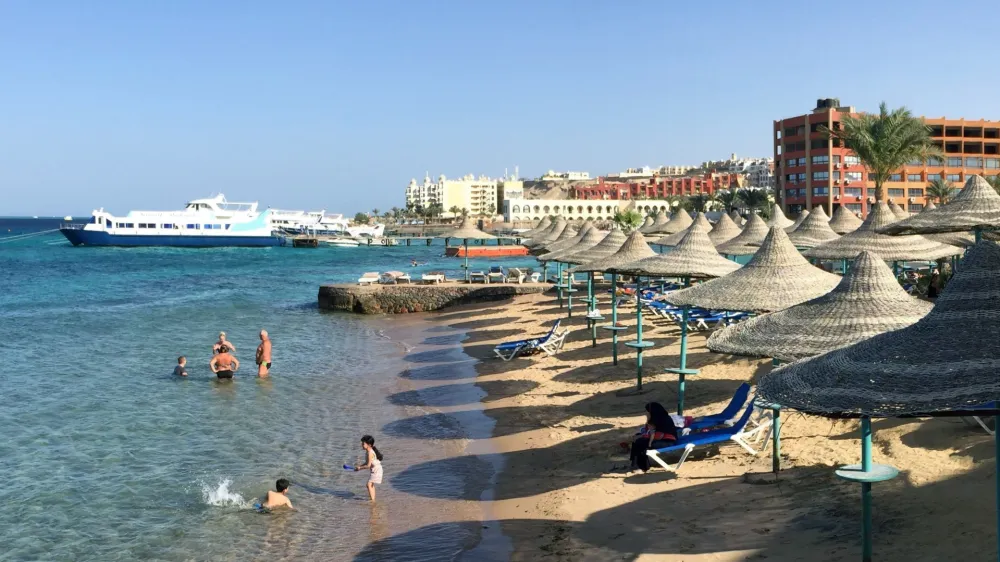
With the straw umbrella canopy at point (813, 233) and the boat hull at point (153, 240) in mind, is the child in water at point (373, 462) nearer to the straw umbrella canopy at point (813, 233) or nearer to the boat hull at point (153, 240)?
the straw umbrella canopy at point (813, 233)

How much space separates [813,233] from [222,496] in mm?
18555

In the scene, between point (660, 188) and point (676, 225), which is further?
point (660, 188)

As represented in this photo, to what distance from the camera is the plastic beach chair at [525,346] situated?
1856cm

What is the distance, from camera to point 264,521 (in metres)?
9.77

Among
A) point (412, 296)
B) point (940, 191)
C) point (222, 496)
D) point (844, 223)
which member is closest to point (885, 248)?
point (844, 223)

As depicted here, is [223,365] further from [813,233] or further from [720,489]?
[813,233]

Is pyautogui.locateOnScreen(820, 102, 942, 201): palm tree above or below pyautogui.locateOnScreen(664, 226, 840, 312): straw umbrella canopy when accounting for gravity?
above

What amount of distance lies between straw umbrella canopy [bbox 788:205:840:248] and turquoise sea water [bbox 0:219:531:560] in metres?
11.5

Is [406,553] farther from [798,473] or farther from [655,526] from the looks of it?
[798,473]

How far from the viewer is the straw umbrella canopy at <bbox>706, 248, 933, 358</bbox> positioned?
25.6 ft

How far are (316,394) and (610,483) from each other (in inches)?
343

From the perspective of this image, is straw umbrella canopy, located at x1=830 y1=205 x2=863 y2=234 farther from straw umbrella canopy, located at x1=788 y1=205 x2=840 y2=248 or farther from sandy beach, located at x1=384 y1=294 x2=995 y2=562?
sandy beach, located at x1=384 y1=294 x2=995 y2=562

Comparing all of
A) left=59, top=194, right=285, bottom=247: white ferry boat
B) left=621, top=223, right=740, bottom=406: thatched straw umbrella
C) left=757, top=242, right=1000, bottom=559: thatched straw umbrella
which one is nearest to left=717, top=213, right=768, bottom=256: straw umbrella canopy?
left=621, top=223, right=740, bottom=406: thatched straw umbrella

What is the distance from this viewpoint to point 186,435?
1382 centimetres
